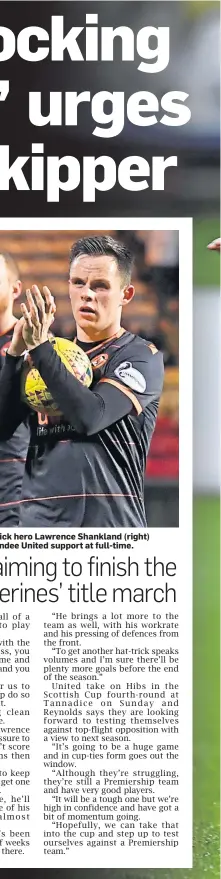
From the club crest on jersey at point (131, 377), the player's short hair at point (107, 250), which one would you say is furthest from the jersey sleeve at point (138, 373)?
the player's short hair at point (107, 250)

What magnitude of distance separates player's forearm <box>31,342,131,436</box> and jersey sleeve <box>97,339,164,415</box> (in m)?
0.02

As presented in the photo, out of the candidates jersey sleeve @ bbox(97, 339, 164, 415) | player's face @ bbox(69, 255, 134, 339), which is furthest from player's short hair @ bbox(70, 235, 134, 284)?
jersey sleeve @ bbox(97, 339, 164, 415)

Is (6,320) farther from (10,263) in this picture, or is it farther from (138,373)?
(138,373)

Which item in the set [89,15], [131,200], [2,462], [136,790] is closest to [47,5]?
[89,15]

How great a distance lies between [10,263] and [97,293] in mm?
144

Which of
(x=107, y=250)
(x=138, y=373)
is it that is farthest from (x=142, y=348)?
(x=107, y=250)

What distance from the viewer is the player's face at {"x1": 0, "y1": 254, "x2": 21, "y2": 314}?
1175 mm

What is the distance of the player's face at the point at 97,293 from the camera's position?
1171 millimetres

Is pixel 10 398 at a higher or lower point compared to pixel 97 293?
lower

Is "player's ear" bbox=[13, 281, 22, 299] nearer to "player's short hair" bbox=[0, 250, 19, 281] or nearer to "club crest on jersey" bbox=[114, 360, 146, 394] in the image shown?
"player's short hair" bbox=[0, 250, 19, 281]

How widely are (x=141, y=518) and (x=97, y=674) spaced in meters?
0.25

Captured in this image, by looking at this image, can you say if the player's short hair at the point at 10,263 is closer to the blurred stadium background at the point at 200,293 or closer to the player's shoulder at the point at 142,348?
the blurred stadium background at the point at 200,293

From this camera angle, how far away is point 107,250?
3.85ft

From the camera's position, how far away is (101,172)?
1184mm
